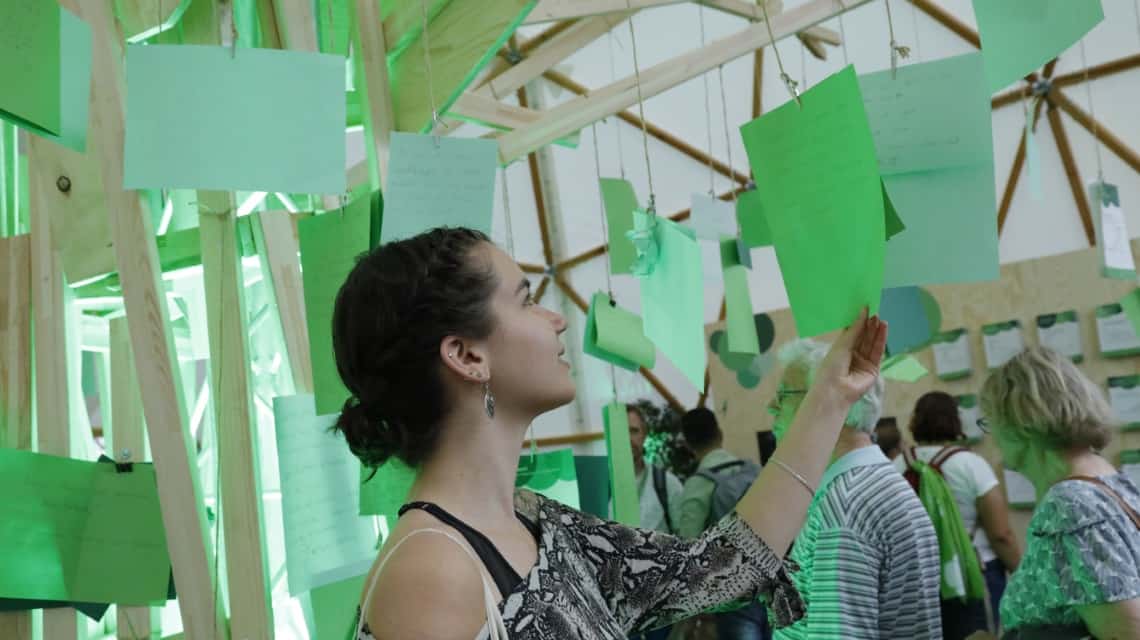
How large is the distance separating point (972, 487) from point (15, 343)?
297 centimetres

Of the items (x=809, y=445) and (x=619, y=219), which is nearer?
(x=809, y=445)

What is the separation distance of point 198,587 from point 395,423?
41 cm

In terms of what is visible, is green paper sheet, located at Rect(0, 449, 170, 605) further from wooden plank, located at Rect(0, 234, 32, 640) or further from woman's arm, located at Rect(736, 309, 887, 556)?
woman's arm, located at Rect(736, 309, 887, 556)

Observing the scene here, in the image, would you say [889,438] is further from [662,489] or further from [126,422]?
[126,422]

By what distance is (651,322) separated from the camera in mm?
1673

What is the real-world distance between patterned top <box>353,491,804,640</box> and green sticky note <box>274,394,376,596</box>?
361 millimetres

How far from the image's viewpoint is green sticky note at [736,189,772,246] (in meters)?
1.73

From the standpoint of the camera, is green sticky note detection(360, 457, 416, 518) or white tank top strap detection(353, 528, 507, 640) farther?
green sticky note detection(360, 457, 416, 518)

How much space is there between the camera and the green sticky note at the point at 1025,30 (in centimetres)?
109

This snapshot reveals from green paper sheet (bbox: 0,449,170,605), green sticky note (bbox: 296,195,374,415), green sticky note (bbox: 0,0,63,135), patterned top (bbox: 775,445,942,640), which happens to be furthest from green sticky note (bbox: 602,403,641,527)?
green sticky note (bbox: 0,0,63,135)

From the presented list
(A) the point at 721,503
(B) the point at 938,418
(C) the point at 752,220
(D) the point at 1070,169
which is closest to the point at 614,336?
(C) the point at 752,220

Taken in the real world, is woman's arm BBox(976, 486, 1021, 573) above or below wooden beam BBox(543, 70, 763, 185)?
below

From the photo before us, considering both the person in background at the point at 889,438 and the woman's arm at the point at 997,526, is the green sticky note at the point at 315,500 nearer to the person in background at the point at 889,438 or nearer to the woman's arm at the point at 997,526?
the person in background at the point at 889,438

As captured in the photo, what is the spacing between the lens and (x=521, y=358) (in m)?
1.15
